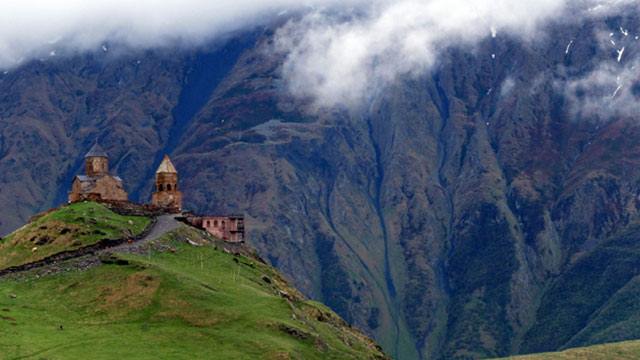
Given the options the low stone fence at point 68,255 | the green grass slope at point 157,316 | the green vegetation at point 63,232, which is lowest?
the green grass slope at point 157,316

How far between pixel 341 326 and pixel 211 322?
49340 millimetres

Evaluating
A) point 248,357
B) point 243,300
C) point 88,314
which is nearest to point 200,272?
point 243,300

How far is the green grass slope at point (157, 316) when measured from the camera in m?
135

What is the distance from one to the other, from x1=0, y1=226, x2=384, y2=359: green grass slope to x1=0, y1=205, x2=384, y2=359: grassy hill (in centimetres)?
14

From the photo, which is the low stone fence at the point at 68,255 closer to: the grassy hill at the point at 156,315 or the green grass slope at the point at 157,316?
the grassy hill at the point at 156,315

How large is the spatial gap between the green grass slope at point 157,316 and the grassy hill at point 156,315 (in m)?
0.14

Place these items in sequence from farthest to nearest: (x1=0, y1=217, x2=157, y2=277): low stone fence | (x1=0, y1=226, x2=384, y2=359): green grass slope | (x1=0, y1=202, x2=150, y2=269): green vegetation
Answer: (x1=0, y1=202, x2=150, y2=269): green vegetation < (x1=0, y1=217, x2=157, y2=277): low stone fence < (x1=0, y1=226, x2=384, y2=359): green grass slope

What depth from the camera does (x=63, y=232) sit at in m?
181

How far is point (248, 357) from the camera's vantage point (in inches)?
5443

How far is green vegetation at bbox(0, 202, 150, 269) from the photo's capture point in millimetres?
177250

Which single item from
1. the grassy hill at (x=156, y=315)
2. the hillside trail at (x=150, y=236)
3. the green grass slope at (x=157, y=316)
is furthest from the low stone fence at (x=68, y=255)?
the green grass slope at (x=157, y=316)

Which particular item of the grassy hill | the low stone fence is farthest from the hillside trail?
the grassy hill

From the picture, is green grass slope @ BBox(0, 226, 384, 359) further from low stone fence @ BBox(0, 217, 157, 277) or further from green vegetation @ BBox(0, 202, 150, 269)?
green vegetation @ BBox(0, 202, 150, 269)

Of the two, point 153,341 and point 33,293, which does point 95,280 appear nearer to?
point 33,293
